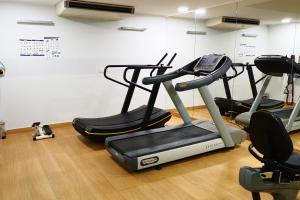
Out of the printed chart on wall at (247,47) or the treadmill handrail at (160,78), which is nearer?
the treadmill handrail at (160,78)

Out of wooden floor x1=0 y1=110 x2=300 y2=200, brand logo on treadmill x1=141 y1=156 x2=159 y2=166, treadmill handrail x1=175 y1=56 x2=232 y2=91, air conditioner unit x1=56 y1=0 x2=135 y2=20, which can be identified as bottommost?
wooden floor x1=0 y1=110 x2=300 y2=200

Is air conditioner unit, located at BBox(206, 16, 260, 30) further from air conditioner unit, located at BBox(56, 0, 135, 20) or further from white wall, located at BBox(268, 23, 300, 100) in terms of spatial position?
air conditioner unit, located at BBox(56, 0, 135, 20)

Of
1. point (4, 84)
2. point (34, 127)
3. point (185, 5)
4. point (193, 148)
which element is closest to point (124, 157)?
point (193, 148)

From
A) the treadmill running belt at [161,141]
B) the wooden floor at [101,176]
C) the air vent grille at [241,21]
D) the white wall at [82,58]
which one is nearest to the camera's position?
the wooden floor at [101,176]

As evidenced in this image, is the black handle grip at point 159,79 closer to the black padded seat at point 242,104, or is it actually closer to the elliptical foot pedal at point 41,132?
the black padded seat at point 242,104

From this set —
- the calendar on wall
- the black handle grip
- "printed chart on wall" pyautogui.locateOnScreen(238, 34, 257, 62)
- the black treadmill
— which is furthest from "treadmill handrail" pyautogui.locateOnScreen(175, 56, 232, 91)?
the calendar on wall

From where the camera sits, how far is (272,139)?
178 cm

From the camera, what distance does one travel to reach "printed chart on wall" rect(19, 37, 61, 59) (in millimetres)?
4441

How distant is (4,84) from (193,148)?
3288 millimetres

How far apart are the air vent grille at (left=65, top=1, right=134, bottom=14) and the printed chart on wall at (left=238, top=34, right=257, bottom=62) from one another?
2.07 m

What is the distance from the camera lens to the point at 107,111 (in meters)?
5.37

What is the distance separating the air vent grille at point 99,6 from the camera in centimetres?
412

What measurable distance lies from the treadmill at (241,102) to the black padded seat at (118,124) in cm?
134

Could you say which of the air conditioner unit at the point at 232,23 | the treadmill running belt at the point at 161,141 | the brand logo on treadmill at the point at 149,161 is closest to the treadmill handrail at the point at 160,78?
the treadmill running belt at the point at 161,141
